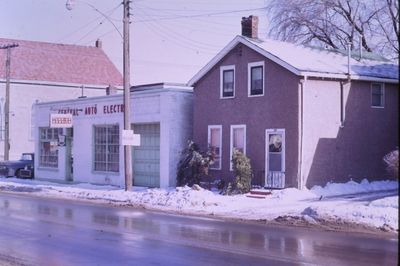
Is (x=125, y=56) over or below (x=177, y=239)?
over

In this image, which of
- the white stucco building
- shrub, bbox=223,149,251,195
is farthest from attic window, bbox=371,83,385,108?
the white stucco building

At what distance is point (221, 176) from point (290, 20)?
1965 centimetres

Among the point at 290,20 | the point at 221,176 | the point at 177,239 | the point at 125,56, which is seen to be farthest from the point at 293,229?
the point at 290,20

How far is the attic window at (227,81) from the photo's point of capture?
27.5m

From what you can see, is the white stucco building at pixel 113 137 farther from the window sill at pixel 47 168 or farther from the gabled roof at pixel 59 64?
the gabled roof at pixel 59 64

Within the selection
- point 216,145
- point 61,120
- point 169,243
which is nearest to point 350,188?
point 216,145

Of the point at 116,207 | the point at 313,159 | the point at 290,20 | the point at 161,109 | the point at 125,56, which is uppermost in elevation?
the point at 290,20

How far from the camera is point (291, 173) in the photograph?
2469 cm

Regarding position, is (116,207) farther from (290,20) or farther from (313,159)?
(290,20)

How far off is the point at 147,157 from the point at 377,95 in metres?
11.1

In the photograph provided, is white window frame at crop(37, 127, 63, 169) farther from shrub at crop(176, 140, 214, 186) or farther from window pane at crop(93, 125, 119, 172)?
shrub at crop(176, 140, 214, 186)

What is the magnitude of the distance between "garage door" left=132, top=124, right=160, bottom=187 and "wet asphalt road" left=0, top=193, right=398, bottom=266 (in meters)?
10.9

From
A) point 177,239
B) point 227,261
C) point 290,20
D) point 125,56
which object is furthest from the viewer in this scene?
point 290,20

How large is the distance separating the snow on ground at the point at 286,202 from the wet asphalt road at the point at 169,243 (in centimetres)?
155
